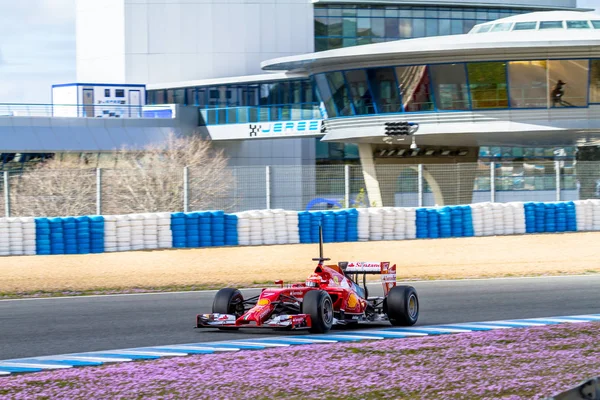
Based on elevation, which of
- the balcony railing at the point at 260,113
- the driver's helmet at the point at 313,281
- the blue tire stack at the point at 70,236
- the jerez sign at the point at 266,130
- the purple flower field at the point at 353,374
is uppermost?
the balcony railing at the point at 260,113

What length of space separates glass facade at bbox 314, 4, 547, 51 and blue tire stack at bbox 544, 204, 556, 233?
95.7 feet

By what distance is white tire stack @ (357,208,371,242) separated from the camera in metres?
27.2

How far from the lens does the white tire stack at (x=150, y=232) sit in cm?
2480

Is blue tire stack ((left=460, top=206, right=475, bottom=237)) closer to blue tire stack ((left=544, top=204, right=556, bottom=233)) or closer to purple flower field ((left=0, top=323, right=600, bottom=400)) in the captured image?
blue tire stack ((left=544, top=204, right=556, bottom=233))

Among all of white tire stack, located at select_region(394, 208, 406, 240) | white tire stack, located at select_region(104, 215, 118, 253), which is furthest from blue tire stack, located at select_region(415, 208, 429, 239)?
white tire stack, located at select_region(104, 215, 118, 253)

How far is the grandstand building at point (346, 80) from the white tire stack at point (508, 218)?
5.66ft

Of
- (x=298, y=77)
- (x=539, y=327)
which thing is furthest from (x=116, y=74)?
(x=539, y=327)

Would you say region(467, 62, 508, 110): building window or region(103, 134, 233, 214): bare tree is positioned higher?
region(467, 62, 508, 110): building window

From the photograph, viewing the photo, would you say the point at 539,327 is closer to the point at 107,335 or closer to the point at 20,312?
the point at 107,335

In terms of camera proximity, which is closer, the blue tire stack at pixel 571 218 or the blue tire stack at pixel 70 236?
the blue tire stack at pixel 70 236

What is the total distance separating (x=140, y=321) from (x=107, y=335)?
133 centimetres

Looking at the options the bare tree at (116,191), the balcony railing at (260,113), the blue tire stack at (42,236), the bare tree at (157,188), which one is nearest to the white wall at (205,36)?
the balcony railing at (260,113)

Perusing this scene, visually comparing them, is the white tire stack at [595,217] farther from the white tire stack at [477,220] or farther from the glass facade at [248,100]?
the glass facade at [248,100]

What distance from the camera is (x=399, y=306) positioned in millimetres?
11922
